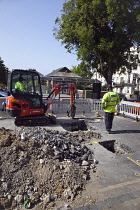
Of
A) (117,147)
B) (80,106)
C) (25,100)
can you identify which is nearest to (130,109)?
(80,106)

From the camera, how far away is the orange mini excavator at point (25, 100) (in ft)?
25.3

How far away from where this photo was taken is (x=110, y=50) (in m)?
19.6

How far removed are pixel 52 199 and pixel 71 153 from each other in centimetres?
168

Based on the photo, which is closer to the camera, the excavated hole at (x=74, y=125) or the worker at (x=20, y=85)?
the worker at (x=20, y=85)

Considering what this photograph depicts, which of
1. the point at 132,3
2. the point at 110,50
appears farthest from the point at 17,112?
the point at 132,3

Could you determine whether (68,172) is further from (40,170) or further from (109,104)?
(109,104)

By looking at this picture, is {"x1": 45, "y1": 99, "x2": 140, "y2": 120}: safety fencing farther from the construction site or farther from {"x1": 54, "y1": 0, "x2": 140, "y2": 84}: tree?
{"x1": 54, "y1": 0, "x2": 140, "y2": 84}: tree

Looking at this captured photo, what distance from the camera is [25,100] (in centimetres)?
796

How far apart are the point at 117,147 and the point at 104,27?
1713cm

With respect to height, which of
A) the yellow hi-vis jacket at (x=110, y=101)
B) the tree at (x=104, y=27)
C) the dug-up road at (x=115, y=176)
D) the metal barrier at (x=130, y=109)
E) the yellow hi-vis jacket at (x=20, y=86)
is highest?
the tree at (x=104, y=27)

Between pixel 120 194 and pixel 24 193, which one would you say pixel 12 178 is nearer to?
pixel 24 193

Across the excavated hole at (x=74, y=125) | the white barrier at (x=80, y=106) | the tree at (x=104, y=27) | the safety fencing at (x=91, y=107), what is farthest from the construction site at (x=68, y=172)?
the tree at (x=104, y=27)

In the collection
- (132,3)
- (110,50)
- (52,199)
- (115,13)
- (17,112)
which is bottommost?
(52,199)

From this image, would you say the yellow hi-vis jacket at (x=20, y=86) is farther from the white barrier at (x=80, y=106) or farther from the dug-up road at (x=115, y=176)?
the white barrier at (x=80, y=106)
